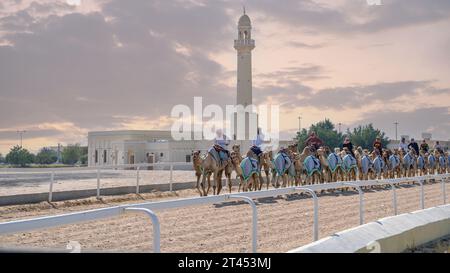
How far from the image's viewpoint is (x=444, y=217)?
9.10m

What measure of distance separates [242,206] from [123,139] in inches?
2341

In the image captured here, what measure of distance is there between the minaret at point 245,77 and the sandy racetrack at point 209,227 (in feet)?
158

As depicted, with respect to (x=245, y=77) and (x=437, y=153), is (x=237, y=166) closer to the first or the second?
(x=437, y=153)

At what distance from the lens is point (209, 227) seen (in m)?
10.6

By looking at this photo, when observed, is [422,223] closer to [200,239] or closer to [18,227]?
[200,239]

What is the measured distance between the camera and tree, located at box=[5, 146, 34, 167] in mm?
98863

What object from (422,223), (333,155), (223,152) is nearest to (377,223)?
(422,223)

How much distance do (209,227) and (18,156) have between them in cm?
9459

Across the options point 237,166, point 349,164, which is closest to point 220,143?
point 237,166

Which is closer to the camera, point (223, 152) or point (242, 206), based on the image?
point (242, 206)

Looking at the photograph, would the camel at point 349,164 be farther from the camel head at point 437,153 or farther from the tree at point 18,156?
the tree at point 18,156

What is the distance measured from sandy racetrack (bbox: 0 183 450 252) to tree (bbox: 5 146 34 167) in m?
87.6

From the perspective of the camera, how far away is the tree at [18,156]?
98863 millimetres

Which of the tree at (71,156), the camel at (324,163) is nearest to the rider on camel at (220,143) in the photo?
the camel at (324,163)
